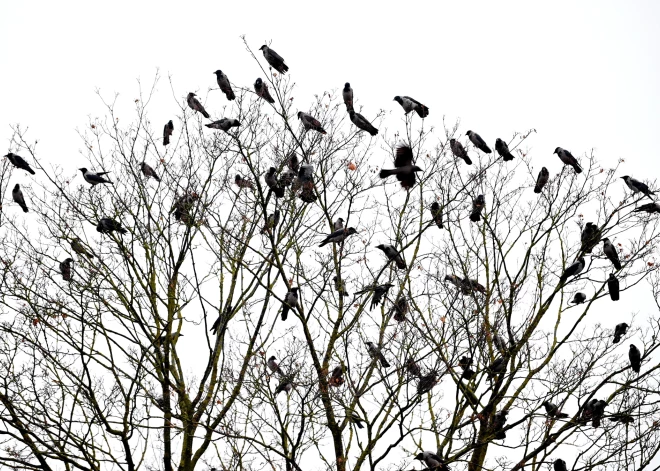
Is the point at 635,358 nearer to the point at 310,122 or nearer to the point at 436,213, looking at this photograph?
the point at 436,213

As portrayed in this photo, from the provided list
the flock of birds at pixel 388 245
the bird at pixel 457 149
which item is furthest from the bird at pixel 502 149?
the bird at pixel 457 149

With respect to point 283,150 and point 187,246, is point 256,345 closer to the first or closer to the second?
point 187,246

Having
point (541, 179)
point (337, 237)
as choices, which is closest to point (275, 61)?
point (337, 237)

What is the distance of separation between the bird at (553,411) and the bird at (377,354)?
1.92 m

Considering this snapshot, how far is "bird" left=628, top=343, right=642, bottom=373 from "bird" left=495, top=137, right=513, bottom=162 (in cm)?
317

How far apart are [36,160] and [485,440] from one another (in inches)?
260

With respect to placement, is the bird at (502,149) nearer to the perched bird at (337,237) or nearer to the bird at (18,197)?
the perched bird at (337,237)

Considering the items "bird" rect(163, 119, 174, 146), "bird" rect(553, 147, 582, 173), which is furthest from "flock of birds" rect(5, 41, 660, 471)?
"bird" rect(163, 119, 174, 146)

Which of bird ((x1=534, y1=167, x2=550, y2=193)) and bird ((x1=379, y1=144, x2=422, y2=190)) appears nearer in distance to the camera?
bird ((x1=379, y1=144, x2=422, y2=190))

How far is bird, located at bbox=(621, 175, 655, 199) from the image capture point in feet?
35.8

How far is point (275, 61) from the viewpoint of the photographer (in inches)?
410

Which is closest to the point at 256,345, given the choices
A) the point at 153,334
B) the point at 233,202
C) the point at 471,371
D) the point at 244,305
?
the point at 244,305

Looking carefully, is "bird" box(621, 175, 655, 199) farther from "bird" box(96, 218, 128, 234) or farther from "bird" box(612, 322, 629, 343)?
"bird" box(96, 218, 128, 234)

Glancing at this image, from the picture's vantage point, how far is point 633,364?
995 cm
